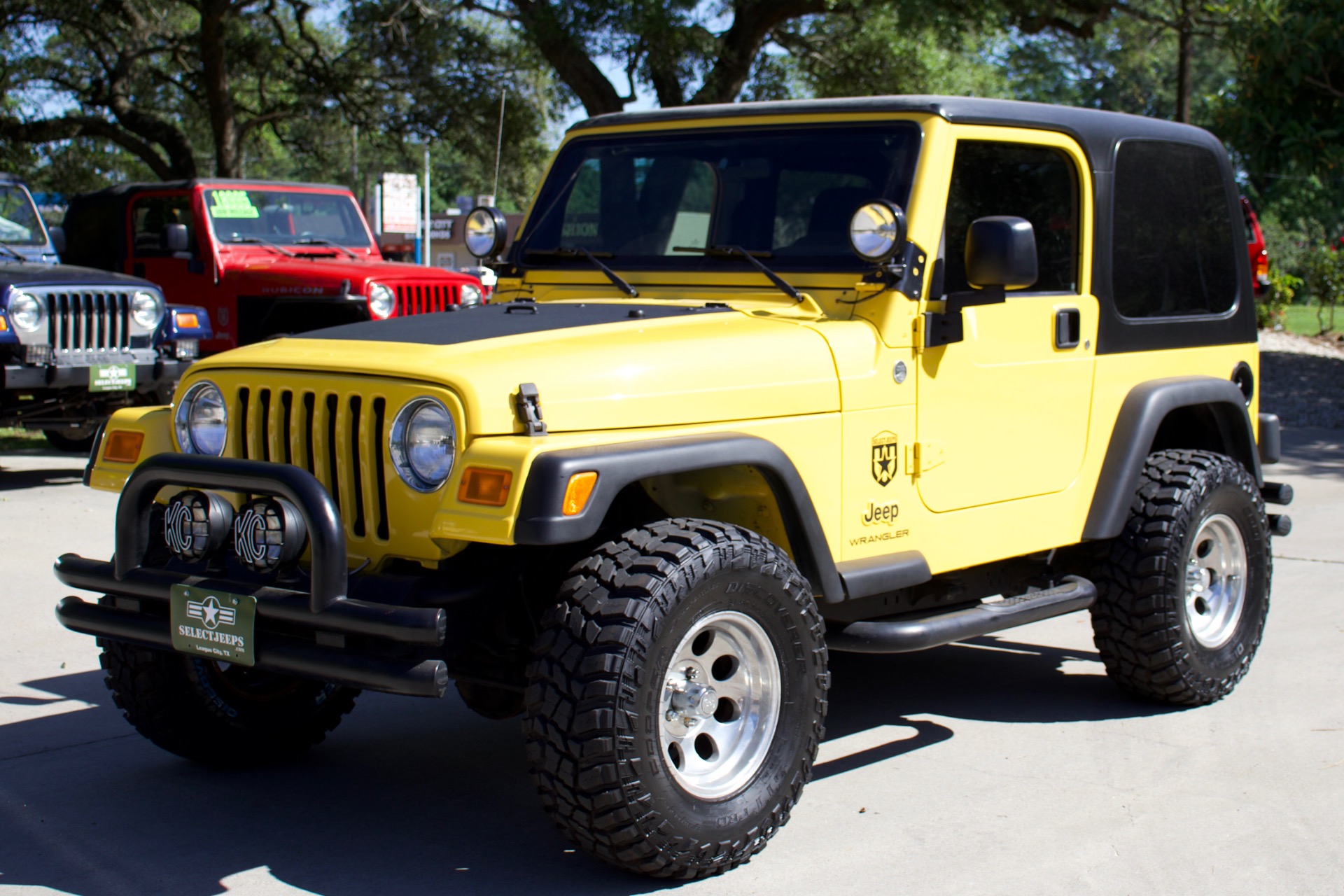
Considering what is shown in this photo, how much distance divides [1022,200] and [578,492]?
2.21 meters

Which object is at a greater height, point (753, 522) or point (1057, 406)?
point (1057, 406)

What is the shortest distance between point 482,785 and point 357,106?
18.9 m

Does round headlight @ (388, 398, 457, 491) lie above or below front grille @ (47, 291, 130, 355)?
below

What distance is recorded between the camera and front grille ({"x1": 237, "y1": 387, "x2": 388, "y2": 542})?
3.63 m

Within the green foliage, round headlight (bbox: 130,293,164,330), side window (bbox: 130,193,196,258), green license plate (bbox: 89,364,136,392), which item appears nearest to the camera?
green license plate (bbox: 89,364,136,392)

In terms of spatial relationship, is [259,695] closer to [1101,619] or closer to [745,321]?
[745,321]

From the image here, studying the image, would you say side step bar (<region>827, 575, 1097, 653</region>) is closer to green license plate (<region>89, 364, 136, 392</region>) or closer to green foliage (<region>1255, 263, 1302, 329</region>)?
green license plate (<region>89, 364, 136, 392</region>)

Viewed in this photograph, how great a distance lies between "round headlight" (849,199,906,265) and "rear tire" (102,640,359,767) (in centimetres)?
210

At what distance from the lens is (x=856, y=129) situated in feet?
15.0

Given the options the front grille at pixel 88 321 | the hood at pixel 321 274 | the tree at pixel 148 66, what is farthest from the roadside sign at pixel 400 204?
the front grille at pixel 88 321

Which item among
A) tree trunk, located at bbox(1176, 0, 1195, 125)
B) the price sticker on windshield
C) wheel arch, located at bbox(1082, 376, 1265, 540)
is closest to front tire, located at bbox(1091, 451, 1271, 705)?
wheel arch, located at bbox(1082, 376, 1265, 540)

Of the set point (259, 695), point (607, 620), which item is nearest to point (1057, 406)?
point (607, 620)

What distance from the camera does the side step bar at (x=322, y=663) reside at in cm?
334

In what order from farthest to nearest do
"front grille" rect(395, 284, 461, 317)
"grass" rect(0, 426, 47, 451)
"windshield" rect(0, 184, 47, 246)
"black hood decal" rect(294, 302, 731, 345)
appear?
"grass" rect(0, 426, 47, 451) < "front grille" rect(395, 284, 461, 317) < "windshield" rect(0, 184, 47, 246) < "black hood decal" rect(294, 302, 731, 345)
